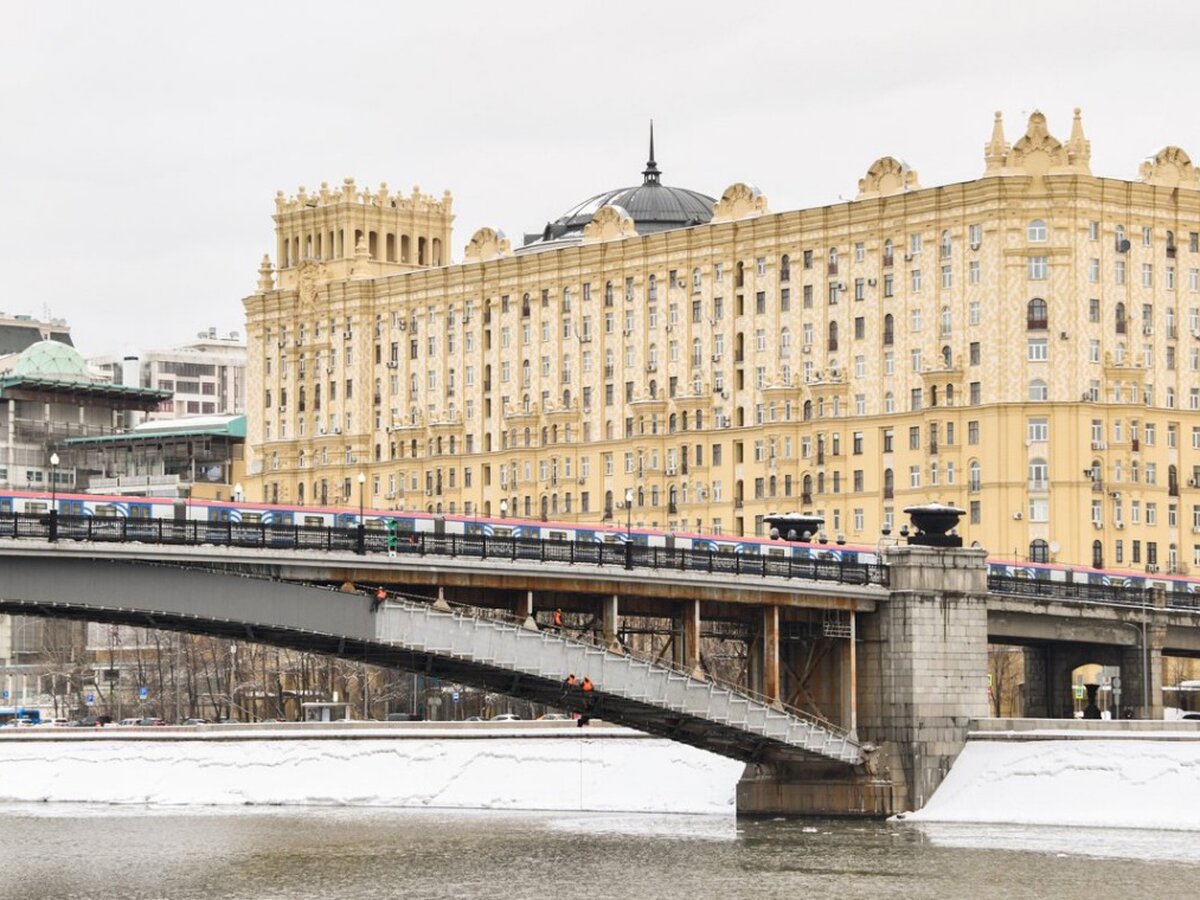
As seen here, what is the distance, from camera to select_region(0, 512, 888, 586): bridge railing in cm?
9769

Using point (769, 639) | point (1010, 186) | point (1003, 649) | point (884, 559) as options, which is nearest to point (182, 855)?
point (769, 639)

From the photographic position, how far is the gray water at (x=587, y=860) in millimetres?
89062

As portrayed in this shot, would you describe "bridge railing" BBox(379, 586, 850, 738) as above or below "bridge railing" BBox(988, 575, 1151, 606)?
below

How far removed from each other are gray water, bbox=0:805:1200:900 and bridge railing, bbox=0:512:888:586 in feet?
31.9

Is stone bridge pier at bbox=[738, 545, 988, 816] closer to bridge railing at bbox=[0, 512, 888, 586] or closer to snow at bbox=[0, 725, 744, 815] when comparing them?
bridge railing at bbox=[0, 512, 888, 586]

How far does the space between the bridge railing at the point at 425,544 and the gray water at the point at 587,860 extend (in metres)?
9.73

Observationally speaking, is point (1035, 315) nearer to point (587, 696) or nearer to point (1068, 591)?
point (1068, 591)

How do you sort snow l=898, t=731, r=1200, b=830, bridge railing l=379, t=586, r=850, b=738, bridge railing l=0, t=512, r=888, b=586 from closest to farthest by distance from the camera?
1. bridge railing l=0, t=512, r=888, b=586
2. bridge railing l=379, t=586, r=850, b=738
3. snow l=898, t=731, r=1200, b=830

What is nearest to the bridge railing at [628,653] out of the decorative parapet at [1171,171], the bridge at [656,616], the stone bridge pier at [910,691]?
the bridge at [656,616]

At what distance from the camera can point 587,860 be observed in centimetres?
9862

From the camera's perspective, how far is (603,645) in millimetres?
108812

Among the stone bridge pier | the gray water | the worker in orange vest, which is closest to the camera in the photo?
the gray water

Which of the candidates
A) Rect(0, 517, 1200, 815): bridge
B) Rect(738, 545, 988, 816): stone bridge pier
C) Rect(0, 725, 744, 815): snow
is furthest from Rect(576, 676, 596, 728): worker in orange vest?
Rect(0, 725, 744, 815): snow

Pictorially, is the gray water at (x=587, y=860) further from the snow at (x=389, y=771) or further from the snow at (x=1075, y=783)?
the snow at (x=389, y=771)
